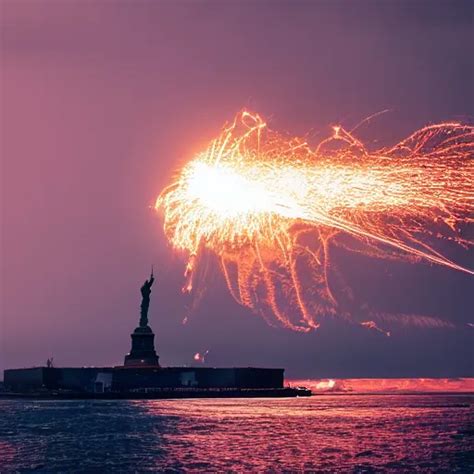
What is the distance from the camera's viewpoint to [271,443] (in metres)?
82.2

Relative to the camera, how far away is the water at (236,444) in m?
66.6

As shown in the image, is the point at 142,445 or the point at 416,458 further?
the point at 142,445

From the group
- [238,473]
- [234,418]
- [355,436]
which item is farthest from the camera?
[234,418]

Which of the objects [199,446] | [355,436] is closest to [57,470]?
[199,446]

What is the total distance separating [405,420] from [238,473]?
198ft

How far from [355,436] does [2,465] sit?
35.5 m

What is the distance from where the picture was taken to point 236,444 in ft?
266

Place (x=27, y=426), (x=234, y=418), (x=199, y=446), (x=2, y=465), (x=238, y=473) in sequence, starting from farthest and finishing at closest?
(x=234, y=418), (x=27, y=426), (x=199, y=446), (x=2, y=465), (x=238, y=473)

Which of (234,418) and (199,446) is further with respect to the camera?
(234,418)

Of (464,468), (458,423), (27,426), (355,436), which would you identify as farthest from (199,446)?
(458,423)

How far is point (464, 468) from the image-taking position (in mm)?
64375

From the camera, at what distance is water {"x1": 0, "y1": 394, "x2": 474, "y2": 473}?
66625 millimetres

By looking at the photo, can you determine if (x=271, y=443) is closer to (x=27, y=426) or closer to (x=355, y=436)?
(x=355, y=436)

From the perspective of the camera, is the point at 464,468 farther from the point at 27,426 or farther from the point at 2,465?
the point at 27,426
